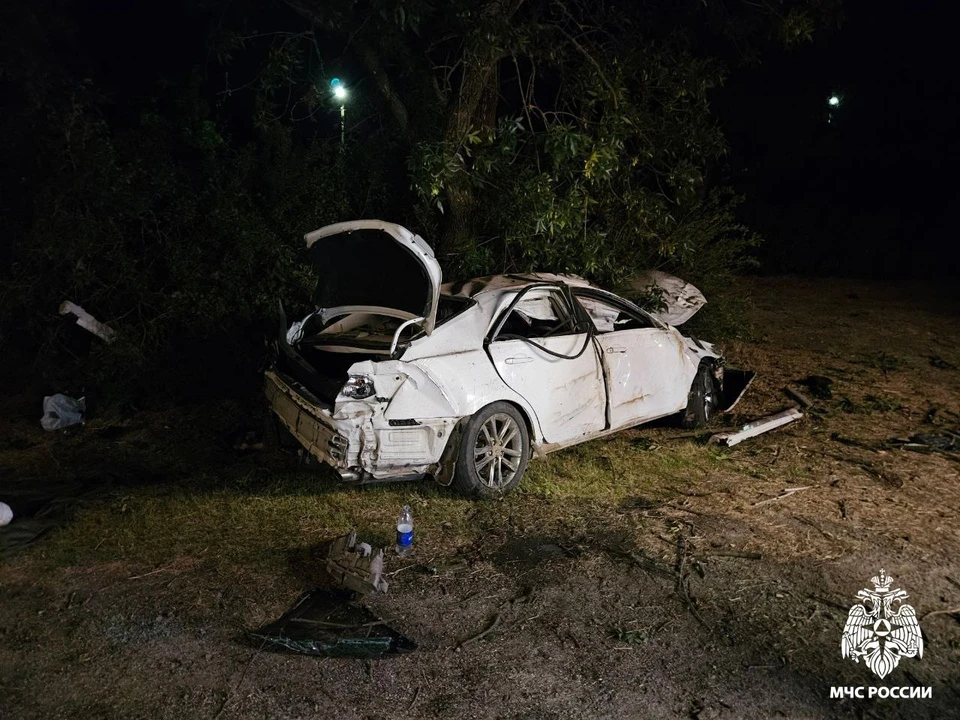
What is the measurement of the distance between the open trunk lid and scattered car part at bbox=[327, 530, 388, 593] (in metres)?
1.56

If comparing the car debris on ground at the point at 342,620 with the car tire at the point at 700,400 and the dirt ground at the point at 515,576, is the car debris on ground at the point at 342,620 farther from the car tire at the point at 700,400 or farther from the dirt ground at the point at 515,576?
the car tire at the point at 700,400

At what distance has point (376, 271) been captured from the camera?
5.84 meters

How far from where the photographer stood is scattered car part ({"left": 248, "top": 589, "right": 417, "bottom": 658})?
12.7 feet

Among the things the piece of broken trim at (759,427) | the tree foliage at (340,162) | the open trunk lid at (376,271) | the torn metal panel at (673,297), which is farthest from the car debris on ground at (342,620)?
the torn metal panel at (673,297)

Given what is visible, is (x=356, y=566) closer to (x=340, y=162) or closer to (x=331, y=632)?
(x=331, y=632)

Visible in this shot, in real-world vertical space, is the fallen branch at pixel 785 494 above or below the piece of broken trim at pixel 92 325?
below

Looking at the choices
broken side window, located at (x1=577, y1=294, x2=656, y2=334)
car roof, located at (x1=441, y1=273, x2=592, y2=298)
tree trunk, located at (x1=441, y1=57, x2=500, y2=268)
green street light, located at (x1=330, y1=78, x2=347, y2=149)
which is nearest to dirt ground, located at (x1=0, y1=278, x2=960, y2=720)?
broken side window, located at (x1=577, y1=294, x2=656, y2=334)

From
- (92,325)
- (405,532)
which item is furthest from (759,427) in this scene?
(92,325)

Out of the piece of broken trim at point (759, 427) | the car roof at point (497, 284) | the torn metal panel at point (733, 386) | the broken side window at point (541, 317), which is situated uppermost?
the car roof at point (497, 284)

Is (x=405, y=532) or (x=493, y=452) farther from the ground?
(x=493, y=452)

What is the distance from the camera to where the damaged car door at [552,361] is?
579 centimetres

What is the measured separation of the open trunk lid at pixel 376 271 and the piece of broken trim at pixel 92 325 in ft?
11.8

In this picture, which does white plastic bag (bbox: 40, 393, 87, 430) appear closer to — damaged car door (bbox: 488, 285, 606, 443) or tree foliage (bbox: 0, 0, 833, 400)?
tree foliage (bbox: 0, 0, 833, 400)

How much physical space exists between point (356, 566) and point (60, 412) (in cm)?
481
